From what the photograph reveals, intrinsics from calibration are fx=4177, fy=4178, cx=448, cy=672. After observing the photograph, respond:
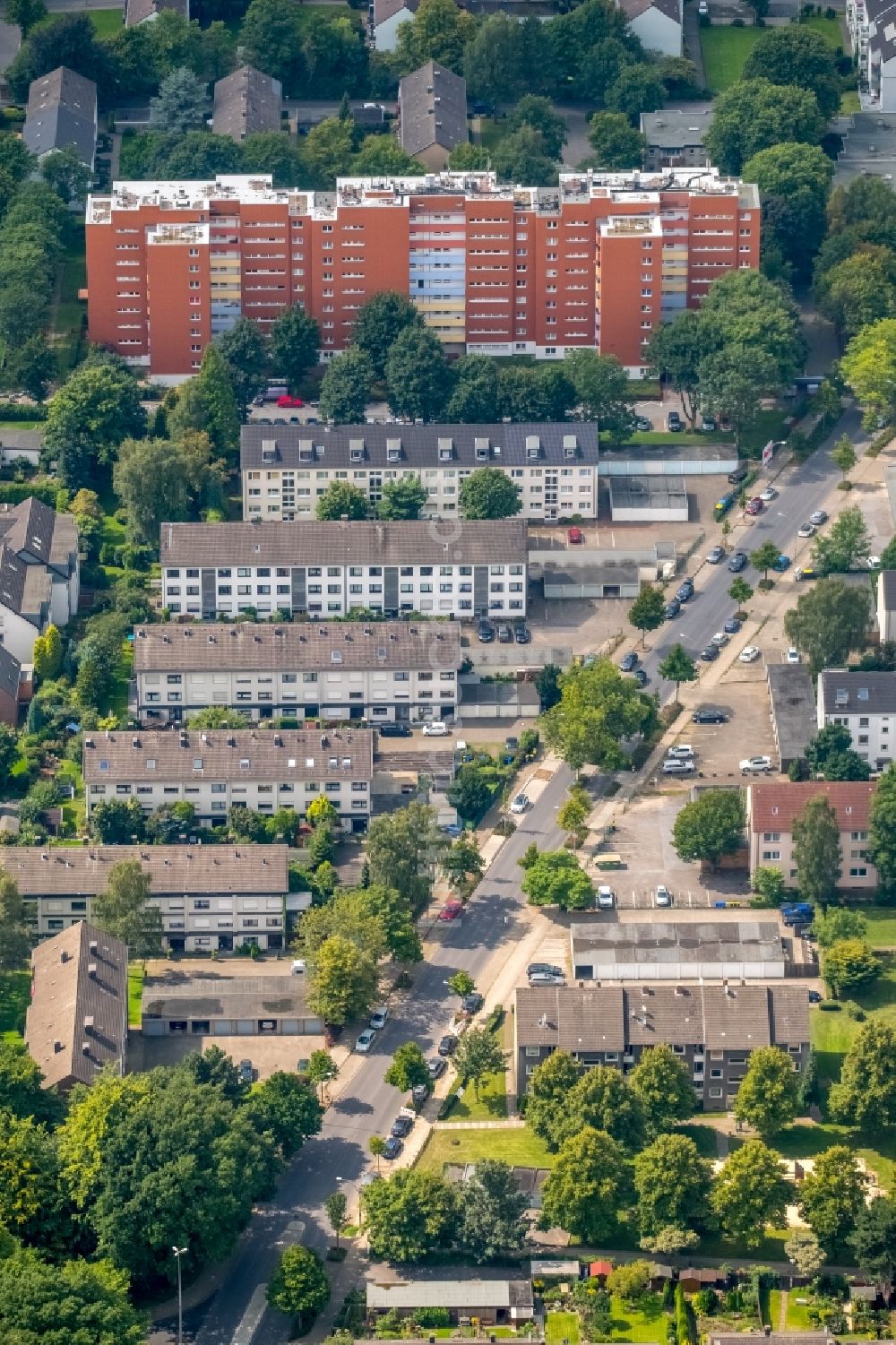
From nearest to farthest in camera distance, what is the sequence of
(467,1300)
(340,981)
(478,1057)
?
(467,1300) → (478,1057) → (340,981)

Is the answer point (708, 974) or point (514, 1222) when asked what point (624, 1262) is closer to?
point (514, 1222)

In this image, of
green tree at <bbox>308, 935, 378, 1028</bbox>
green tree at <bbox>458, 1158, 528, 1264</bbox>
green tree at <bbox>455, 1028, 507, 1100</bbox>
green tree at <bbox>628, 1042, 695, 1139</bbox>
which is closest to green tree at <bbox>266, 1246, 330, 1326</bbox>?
green tree at <bbox>458, 1158, 528, 1264</bbox>

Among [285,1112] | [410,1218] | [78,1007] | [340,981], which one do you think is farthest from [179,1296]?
[340,981]

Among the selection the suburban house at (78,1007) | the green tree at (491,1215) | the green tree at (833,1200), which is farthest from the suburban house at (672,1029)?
the suburban house at (78,1007)

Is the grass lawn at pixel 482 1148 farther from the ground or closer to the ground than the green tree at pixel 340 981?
closer to the ground

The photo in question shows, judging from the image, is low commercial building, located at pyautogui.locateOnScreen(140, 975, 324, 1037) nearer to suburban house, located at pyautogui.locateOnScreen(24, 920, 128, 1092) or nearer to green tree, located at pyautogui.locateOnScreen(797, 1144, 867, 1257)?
suburban house, located at pyautogui.locateOnScreen(24, 920, 128, 1092)

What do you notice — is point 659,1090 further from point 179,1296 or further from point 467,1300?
point 179,1296

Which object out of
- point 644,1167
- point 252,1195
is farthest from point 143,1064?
point 644,1167

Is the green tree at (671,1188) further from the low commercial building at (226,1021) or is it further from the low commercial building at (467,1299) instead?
the low commercial building at (226,1021)
